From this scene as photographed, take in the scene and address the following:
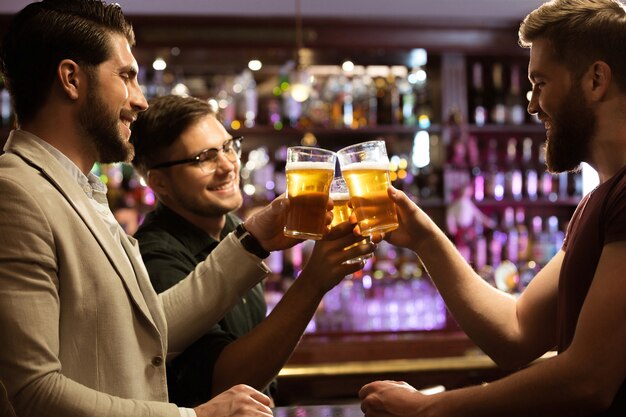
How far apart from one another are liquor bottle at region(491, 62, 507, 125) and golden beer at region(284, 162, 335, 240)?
4.57m

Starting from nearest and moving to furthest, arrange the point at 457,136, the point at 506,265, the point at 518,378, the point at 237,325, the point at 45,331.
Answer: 1. the point at 45,331
2. the point at 518,378
3. the point at 237,325
4. the point at 506,265
5. the point at 457,136

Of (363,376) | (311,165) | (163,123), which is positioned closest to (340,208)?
(311,165)

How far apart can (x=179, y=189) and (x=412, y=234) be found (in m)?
0.73

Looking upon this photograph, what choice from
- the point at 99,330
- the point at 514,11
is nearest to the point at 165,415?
the point at 99,330

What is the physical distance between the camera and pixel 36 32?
172cm

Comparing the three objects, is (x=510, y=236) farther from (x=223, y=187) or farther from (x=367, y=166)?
(x=367, y=166)

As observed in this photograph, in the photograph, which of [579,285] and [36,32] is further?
[36,32]

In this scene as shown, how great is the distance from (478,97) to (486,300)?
436 centimetres

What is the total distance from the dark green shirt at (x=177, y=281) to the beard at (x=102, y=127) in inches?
17.5

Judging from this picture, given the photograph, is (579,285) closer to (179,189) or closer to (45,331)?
(45,331)

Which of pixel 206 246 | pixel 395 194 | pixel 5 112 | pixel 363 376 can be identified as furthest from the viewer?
pixel 5 112

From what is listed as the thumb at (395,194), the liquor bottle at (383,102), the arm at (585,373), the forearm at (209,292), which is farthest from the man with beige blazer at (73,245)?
the liquor bottle at (383,102)

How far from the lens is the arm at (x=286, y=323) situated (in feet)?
6.52

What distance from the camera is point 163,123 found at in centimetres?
243
